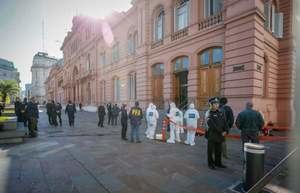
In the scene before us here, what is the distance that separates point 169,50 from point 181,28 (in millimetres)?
1857

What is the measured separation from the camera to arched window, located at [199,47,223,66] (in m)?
15.5

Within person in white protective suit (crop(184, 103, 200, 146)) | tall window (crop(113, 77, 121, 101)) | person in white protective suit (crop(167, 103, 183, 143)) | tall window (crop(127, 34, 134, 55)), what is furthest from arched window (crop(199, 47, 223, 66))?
tall window (crop(113, 77, 121, 101))

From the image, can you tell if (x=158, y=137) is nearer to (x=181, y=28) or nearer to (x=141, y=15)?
(x=181, y=28)

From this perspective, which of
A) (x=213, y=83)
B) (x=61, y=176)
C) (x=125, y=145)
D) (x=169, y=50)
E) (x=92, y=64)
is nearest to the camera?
(x=61, y=176)

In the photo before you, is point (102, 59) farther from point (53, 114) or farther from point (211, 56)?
point (211, 56)

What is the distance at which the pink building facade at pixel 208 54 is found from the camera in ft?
44.0

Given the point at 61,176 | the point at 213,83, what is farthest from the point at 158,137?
the point at 61,176

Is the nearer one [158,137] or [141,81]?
[158,137]

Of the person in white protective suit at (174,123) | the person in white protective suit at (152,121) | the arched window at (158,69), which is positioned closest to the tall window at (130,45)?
the arched window at (158,69)

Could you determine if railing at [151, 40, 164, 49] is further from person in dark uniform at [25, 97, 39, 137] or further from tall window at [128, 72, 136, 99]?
person in dark uniform at [25, 97, 39, 137]

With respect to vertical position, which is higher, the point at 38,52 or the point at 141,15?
the point at 38,52

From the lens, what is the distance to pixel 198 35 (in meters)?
16.4

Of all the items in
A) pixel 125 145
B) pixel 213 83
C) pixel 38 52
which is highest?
pixel 38 52

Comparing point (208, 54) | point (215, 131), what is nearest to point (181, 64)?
point (208, 54)
